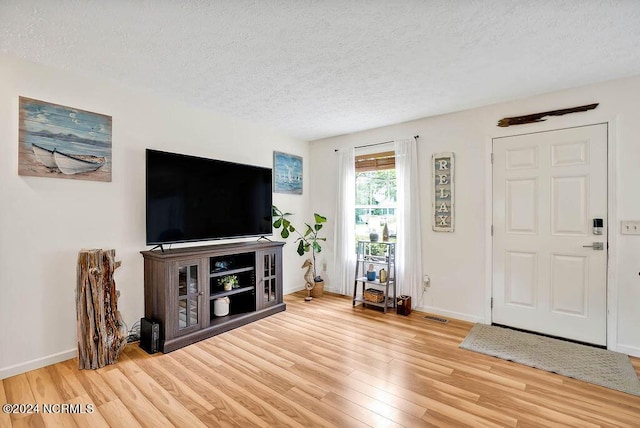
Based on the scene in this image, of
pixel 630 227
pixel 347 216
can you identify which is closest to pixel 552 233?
pixel 630 227

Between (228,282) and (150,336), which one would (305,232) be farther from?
(150,336)

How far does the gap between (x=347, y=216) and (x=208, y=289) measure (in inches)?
85.7

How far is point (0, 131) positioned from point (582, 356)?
16.2ft

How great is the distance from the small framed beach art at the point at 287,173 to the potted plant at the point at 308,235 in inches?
13.9

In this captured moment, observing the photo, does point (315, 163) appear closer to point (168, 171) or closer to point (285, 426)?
point (168, 171)

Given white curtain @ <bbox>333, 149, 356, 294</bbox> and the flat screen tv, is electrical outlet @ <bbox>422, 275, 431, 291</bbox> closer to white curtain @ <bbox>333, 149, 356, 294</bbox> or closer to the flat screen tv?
white curtain @ <bbox>333, 149, 356, 294</bbox>

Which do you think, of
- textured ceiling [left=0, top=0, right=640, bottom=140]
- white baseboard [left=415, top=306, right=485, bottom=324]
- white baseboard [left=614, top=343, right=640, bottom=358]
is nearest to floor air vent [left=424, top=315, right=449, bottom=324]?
white baseboard [left=415, top=306, right=485, bottom=324]

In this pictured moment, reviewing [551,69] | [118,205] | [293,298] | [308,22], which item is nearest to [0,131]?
[118,205]

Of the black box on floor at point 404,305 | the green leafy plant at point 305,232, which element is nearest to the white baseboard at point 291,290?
the green leafy plant at point 305,232

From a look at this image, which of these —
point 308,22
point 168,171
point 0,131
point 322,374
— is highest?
point 308,22

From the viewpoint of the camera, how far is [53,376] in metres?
2.19

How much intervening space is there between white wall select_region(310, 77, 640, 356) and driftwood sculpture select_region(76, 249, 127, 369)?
3.25 meters

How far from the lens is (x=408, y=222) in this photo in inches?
147

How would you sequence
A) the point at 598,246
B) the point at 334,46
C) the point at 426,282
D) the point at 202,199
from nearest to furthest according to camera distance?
the point at 334,46 < the point at 598,246 < the point at 202,199 < the point at 426,282
